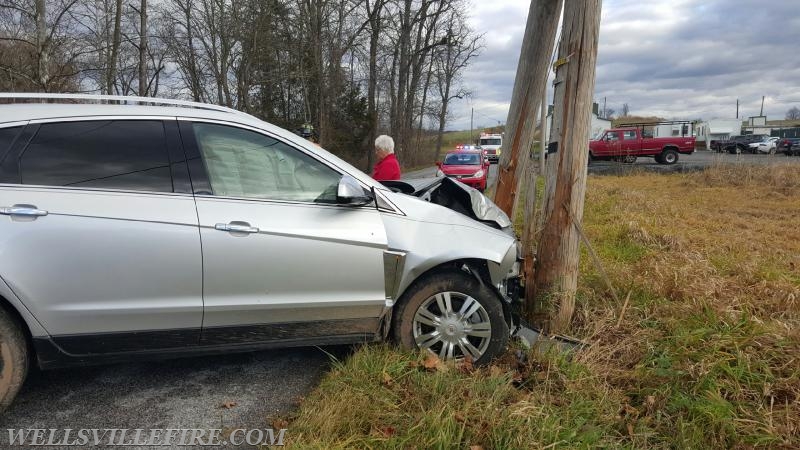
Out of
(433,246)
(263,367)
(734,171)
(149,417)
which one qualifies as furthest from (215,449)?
(734,171)

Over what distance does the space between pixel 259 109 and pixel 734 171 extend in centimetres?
1979

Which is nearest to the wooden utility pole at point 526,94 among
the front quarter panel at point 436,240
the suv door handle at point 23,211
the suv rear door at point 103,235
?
the front quarter panel at point 436,240

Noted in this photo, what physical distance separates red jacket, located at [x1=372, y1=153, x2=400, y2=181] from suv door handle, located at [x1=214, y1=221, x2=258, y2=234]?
3.12 meters

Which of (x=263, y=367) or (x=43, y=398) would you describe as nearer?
(x=43, y=398)

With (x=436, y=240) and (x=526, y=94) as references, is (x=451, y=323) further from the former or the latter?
(x=526, y=94)

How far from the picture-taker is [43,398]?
2.88m

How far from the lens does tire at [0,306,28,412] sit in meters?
2.52

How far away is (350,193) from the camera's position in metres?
2.88

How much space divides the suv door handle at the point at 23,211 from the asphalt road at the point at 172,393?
1137mm

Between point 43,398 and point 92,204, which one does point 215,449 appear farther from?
point 92,204

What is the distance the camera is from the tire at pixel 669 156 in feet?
87.8

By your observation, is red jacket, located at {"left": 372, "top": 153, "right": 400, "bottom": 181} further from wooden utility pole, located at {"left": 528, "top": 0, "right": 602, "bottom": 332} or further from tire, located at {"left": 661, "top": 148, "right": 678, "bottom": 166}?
tire, located at {"left": 661, "top": 148, "right": 678, "bottom": 166}

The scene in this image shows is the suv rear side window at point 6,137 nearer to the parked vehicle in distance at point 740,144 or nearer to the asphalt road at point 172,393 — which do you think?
the asphalt road at point 172,393

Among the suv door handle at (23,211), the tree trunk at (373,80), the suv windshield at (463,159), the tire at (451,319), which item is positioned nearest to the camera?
the suv door handle at (23,211)
